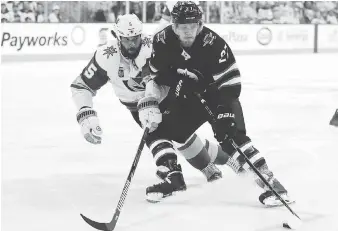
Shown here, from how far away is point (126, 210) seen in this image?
9.47ft

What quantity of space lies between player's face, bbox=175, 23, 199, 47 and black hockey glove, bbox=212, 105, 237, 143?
336 mm

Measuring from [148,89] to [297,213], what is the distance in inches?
33.4

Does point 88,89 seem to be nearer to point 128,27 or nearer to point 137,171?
point 128,27

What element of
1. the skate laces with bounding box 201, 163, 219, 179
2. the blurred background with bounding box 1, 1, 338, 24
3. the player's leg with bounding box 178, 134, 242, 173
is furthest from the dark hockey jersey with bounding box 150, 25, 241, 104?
the blurred background with bounding box 1, 1, 338, 24

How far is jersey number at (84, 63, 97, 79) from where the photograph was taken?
3.22 metres

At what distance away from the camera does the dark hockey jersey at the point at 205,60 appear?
2.88 m

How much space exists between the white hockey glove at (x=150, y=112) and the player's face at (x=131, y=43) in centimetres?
27

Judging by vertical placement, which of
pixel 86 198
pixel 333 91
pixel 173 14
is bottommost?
pixel 333 91

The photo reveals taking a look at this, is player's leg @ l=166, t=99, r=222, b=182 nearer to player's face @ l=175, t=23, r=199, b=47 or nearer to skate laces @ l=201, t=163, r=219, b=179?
skate laces @ l=201, t=163, r=219, b=179

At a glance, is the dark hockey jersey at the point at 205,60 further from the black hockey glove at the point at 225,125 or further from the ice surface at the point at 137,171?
the ice surface at the point at 137,171

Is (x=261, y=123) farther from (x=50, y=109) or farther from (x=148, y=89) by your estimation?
(x=148, y=89)

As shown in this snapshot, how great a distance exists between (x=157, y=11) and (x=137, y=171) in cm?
984

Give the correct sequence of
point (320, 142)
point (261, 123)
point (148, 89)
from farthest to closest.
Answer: point (261, 123)
point (320, 142)
point (148, 89)

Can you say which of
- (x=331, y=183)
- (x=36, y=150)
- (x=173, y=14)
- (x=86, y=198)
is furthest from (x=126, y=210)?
(x=36, y=150)
